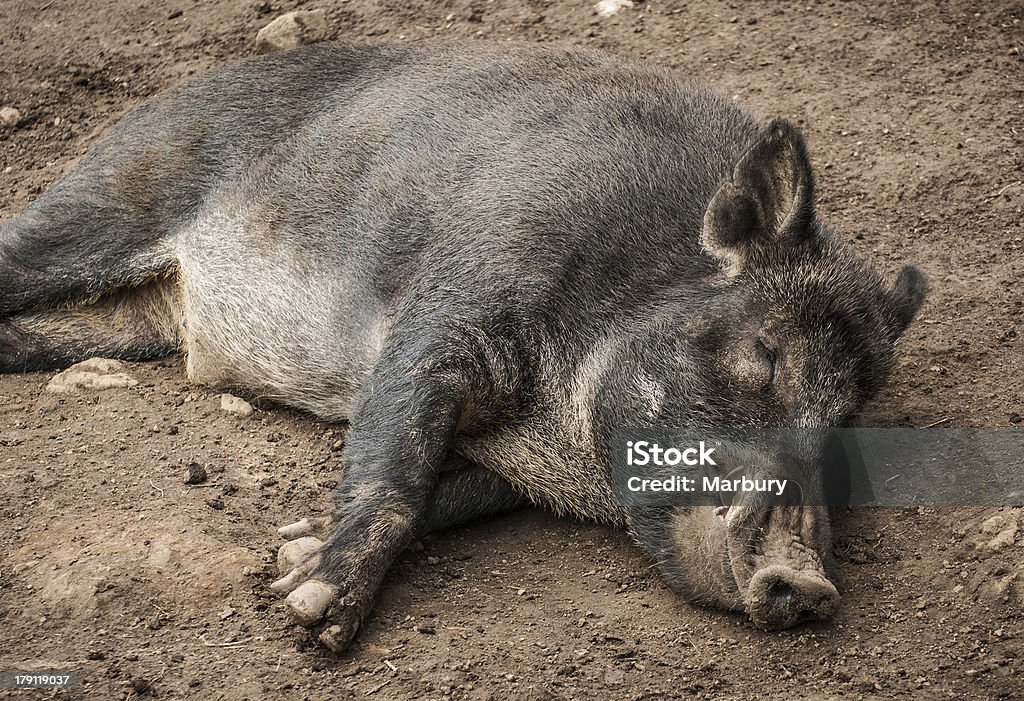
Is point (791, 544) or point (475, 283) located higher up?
point (475, 283)

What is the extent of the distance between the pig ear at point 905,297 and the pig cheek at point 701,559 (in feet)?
3.45

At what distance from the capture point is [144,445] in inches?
184

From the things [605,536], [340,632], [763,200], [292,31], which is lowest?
[605,536]

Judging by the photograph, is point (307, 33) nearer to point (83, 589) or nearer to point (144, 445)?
point (144, 445)

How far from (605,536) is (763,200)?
1.32 m

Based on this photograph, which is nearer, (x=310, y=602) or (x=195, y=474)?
(x=310, y=602)

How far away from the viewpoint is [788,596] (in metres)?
3.62

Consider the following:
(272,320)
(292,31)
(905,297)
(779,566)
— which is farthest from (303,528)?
(292,31)

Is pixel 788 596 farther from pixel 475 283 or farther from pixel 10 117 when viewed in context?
pixel 10 117

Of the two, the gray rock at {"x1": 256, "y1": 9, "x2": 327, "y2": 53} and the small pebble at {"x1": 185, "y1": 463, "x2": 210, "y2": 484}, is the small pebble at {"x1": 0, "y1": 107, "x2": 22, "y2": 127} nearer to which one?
the gray rock at {"x1": 256, "y1": 9, "x2": 327, "y2": 53}

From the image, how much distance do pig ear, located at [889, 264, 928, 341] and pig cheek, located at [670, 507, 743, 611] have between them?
41.4 inches

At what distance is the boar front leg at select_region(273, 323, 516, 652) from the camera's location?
376 cm

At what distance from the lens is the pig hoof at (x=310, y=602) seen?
144 inches

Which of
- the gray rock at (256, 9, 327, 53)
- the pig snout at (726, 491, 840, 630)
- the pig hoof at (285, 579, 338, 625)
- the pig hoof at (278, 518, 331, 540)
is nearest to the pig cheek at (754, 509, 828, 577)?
the pig snout at (726, 491, 840, 630)
